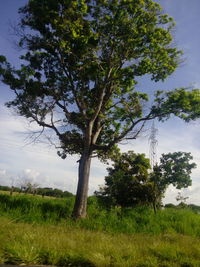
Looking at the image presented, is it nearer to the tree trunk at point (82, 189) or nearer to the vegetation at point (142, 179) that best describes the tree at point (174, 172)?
the vegetation at point (142, 179)

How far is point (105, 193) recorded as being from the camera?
28.1 meters

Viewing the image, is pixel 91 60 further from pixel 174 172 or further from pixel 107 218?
pixel 174 172

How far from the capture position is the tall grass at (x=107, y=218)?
9006mm

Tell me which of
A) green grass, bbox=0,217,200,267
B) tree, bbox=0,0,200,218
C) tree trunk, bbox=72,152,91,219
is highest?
tree, bbox=0,0,200,218

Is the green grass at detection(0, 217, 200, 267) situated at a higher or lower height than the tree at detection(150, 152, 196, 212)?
lower

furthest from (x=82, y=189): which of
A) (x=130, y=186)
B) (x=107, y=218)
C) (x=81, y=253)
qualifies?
(x=130, y=186)

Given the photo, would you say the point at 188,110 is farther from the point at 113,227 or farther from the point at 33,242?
the point at 33,242

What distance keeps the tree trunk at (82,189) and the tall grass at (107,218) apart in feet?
1.58

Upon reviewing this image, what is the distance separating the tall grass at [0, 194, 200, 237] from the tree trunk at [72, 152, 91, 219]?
1.58ft

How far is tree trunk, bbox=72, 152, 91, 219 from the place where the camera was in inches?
424

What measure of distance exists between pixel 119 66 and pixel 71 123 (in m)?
4.64

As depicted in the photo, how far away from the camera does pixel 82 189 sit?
11.4 metres

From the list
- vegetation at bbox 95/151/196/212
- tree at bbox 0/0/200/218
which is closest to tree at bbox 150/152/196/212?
vegetation at bbox 95/151/196/212

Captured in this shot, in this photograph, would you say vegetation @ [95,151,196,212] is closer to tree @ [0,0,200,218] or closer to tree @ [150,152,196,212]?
tree @ [150,152,196,212]
